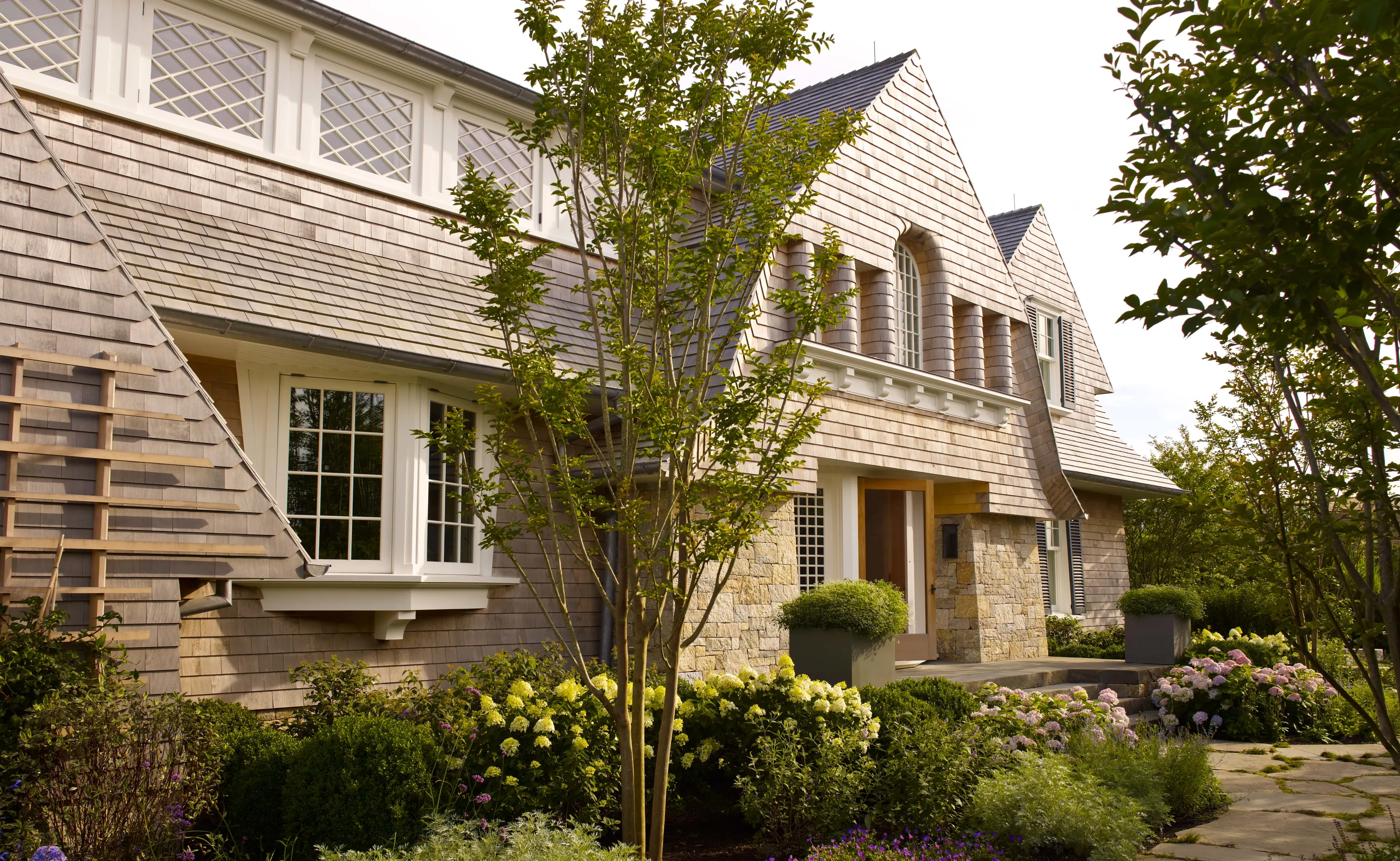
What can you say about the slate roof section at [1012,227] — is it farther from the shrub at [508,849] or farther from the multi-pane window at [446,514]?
the shrub at [508,849]

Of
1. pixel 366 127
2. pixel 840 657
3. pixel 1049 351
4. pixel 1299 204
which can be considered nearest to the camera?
pixel 1299 204

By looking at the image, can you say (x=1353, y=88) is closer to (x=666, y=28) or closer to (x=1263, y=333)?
(x=1263, y=333)

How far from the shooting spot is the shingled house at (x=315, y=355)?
6.11 m

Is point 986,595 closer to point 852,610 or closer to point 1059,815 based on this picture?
point 852,610

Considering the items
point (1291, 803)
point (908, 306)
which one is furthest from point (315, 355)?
point (1291, 803)

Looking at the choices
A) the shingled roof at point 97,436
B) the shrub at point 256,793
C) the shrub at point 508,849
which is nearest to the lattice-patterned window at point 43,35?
the shingled roof at point 97,436

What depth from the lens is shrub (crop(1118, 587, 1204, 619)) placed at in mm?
12719


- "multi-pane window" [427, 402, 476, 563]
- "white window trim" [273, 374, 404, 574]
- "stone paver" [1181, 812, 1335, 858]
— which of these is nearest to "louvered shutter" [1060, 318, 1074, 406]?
"stone paver" [1181, 812, 1335, 858]

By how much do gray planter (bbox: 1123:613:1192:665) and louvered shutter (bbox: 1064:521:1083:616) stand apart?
13.9 ft

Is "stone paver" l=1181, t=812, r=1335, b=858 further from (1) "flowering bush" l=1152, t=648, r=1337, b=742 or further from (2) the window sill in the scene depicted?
(2) the window sill

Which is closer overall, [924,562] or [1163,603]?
[1163,603]

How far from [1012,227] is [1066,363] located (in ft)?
8.80

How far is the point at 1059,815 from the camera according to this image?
19.5 ft

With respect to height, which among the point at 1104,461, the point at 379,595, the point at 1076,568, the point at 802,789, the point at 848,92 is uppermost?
the point at 848,92
